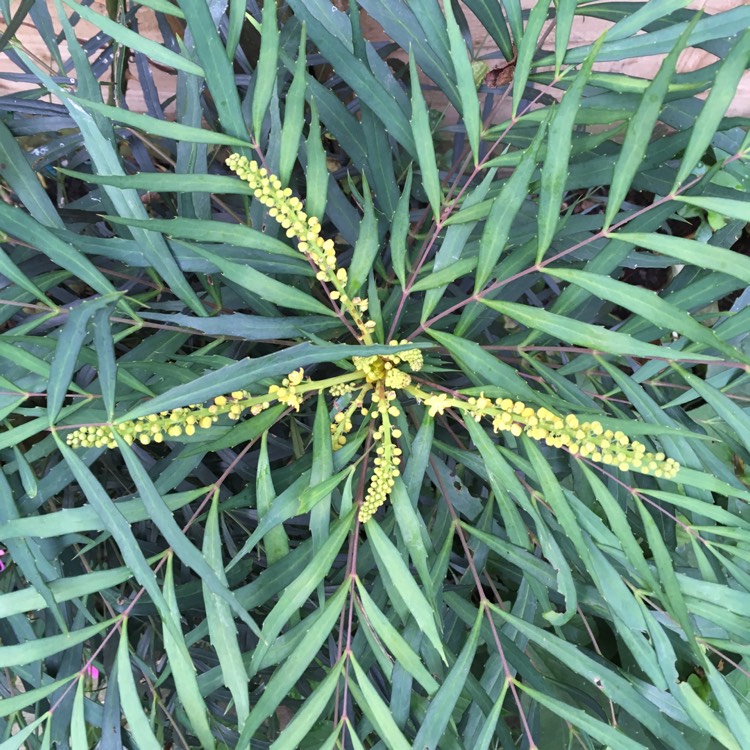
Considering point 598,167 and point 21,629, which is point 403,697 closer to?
point 21,629

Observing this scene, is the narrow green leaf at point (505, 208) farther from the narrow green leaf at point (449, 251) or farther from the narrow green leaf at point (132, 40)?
the narrow green leaf at point (132, 40)

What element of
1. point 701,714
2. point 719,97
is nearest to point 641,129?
point 719,97

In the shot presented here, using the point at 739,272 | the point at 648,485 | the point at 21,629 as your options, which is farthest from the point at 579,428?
the point at 21,629

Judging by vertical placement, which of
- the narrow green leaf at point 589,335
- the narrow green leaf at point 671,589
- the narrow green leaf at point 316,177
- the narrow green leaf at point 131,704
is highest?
the narrow green leaf at point 316,177

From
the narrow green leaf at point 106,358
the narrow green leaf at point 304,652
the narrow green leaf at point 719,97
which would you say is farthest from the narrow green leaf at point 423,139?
the narrow green leaf at point 304,652

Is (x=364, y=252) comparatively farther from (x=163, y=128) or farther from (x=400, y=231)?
(x=163, y=128)

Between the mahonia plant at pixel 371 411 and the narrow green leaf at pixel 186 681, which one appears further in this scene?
the narrow green leaf at pixel 186 681

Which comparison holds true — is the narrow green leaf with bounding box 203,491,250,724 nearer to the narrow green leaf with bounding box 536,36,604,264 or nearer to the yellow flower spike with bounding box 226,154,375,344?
the yellow flower spike with bounding box 226,154,375,344

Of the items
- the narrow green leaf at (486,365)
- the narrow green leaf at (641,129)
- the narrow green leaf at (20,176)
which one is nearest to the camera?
the narrow green leaf at (641,129)

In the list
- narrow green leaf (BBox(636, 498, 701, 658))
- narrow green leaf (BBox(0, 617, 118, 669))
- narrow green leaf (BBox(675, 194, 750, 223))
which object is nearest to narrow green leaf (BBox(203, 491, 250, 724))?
narrow green leaf (BBox(0, 617, 118, 669))
